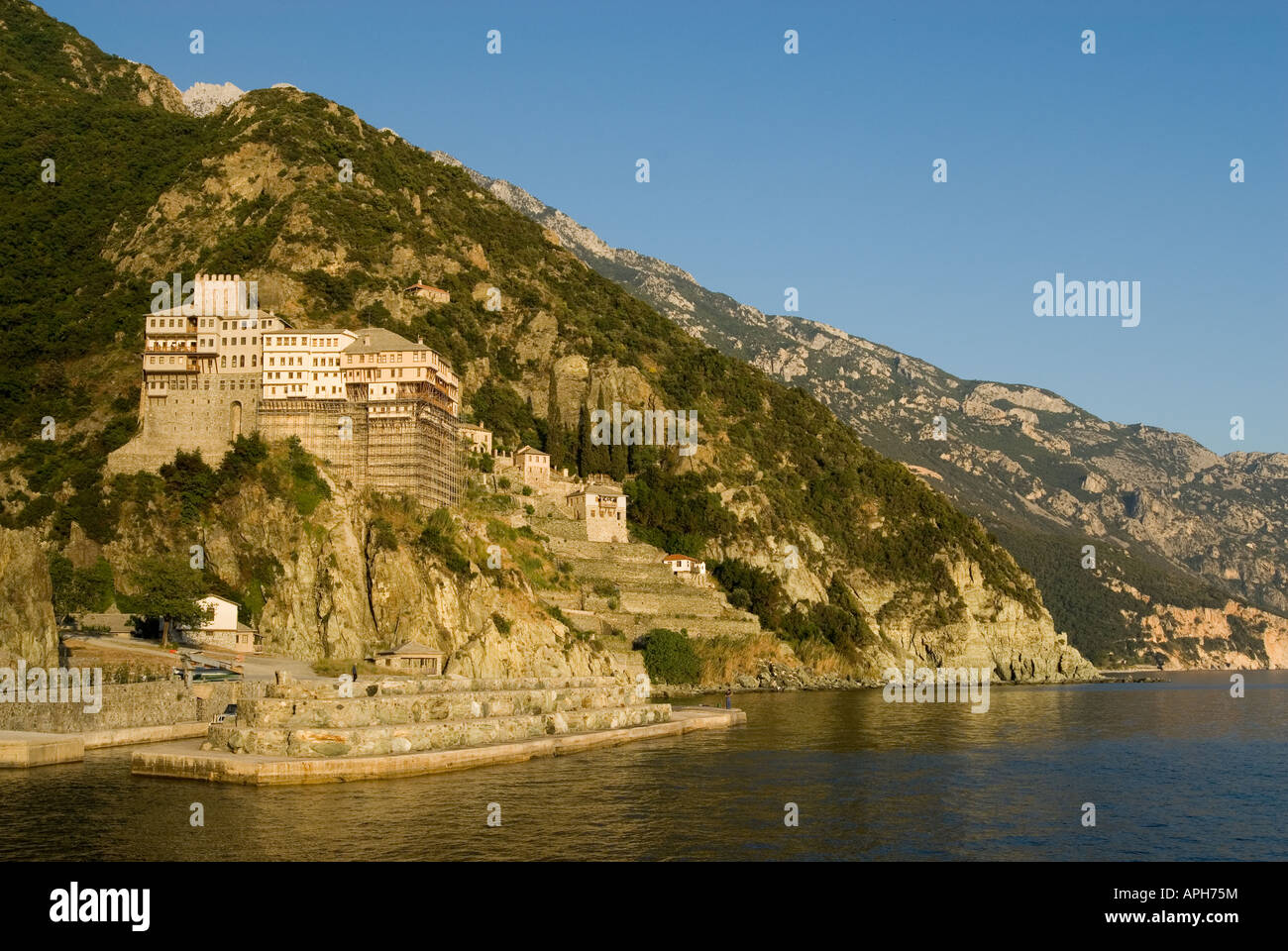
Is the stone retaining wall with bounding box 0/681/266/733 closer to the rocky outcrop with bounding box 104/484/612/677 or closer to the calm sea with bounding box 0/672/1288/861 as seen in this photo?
the calm sea with bounding box 0/672/1288/861

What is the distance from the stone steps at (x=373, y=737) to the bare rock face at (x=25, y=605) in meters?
13.0

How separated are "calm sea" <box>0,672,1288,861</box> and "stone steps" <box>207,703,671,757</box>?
8.39 feet

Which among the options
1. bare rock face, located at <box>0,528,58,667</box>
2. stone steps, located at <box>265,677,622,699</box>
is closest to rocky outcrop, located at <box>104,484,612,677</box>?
stone steps, located at <box>265,677,622,699</box>

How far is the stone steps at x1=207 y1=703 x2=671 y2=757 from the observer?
44719 millimetres

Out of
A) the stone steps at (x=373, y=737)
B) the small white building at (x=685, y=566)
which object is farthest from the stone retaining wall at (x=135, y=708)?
the small white building at (x=685, y=566)

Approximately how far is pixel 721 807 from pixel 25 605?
33561mm

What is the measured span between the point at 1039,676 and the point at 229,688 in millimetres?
119227

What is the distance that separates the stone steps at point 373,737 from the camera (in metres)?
44.7

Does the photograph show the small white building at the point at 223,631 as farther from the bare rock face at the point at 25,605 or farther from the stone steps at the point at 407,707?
the stone steps at the point at 407,707

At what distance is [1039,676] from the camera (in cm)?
15488

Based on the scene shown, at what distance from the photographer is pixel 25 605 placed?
180 feet

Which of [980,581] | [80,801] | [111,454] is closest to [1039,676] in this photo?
[980,581]

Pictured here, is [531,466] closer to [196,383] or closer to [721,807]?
[196,383]
